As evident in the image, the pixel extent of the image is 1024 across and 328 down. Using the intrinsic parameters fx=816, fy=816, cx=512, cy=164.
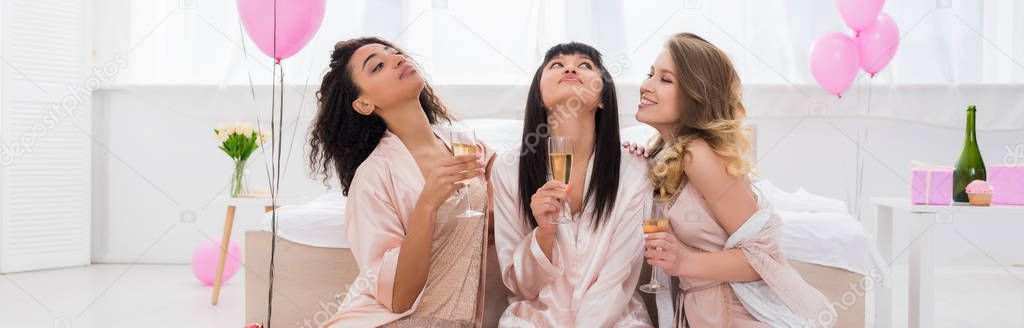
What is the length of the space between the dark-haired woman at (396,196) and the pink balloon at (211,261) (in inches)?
92.0

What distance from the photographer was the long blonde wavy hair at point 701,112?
1.65 m

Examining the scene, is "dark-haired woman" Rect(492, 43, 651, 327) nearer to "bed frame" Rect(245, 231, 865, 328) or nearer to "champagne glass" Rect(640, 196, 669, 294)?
"champagne glass" Rect(640, 196, 669, 294)

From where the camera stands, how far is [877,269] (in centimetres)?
217

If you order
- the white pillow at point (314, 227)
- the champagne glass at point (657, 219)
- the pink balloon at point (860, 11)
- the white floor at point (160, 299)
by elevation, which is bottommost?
the white floor at point (160, 299)

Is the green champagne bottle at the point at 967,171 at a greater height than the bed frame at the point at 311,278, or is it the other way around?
the green champagne bottle at the point at 967,171

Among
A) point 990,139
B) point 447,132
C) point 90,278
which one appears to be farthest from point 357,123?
point 990,139

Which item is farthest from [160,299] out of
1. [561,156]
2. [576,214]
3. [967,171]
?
[967,171]

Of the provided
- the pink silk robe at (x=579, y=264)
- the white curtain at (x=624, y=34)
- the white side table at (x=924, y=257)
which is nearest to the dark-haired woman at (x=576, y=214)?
the pink silk robe at (x=579, y=264)

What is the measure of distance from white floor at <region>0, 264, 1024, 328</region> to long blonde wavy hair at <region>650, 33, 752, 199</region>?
1.78 m

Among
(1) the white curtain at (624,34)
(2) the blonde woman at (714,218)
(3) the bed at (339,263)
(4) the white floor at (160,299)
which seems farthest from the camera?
(1) the white curtain at (624,34)

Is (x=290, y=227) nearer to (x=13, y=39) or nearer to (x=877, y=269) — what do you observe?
(x=877, y=269)

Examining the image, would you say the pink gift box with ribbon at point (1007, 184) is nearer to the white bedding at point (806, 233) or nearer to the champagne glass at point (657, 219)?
the white bedding at point (806, 233)

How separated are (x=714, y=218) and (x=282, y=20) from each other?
1701 millimetres

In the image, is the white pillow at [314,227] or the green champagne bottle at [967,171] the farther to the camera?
the green champagne bottle at [967,171]
